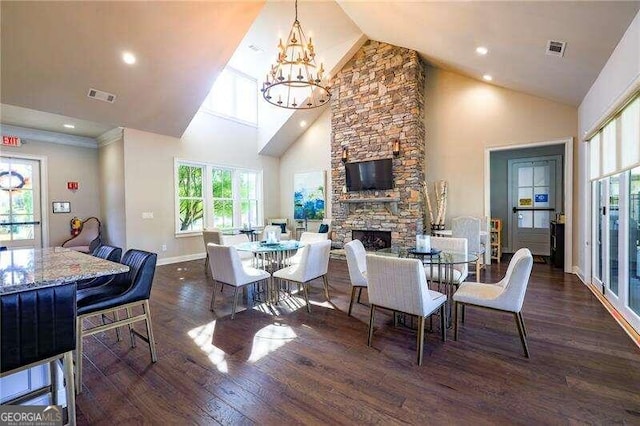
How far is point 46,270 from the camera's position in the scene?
1.72 meters

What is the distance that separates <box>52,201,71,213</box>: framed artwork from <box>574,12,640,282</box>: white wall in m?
8.94

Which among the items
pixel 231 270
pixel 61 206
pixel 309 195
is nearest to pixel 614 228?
pixel 231 270

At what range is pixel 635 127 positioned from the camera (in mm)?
2633

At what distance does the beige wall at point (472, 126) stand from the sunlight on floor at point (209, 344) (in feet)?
17.4

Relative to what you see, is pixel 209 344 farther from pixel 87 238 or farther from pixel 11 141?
pixel 11 141

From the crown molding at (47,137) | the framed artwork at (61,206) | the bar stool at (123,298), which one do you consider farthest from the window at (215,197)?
the bar stool at (123,298)

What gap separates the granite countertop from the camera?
1.43 metres

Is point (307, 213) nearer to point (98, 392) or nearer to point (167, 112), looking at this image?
point (167, 112)

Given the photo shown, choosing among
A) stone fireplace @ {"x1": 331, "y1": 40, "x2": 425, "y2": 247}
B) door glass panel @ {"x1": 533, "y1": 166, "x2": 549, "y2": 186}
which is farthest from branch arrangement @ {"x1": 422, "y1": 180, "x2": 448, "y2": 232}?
door glass panel @ {"x1": 533, "y1": 166, "x2": 549, "y2": 186}

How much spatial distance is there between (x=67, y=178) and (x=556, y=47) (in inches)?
343

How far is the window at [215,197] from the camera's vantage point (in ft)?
22.6

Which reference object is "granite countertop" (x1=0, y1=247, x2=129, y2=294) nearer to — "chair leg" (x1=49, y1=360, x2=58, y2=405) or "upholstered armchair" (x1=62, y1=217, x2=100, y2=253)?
"chair leg" (x1=49, y1=360, x2=58, y2=405)

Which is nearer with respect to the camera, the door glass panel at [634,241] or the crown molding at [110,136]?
the door glass panel at [634,241]

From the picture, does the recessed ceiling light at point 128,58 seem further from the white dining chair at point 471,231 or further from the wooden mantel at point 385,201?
the white dining chair at point 471,231
